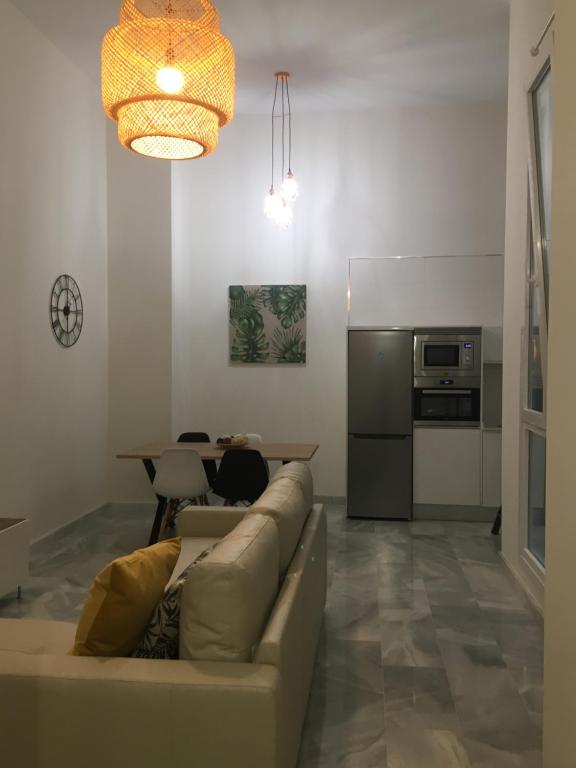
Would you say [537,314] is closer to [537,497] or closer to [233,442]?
[537,497]

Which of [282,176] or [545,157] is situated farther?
[282,176]

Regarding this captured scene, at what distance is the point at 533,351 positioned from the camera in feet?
13.2

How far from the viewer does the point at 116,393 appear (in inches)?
259

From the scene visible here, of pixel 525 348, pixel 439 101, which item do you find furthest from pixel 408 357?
pixel 439 101

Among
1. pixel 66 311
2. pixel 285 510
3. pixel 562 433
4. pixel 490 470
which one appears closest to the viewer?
pixel 562 433

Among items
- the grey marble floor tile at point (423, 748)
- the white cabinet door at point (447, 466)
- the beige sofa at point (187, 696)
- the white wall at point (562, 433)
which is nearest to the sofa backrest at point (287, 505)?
the beige sofa at point (187, 696)

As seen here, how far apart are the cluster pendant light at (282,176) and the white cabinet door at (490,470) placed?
2.71m

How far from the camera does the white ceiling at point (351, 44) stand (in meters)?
4.82

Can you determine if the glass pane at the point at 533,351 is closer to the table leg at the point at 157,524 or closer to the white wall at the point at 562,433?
the white wall at the point at 562,433

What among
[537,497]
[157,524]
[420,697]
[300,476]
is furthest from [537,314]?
[157,524]

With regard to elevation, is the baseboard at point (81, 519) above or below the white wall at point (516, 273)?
below

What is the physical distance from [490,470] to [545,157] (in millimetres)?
3214

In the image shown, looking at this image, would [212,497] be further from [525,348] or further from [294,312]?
[525,348]

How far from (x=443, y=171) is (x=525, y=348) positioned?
10.2 feet
